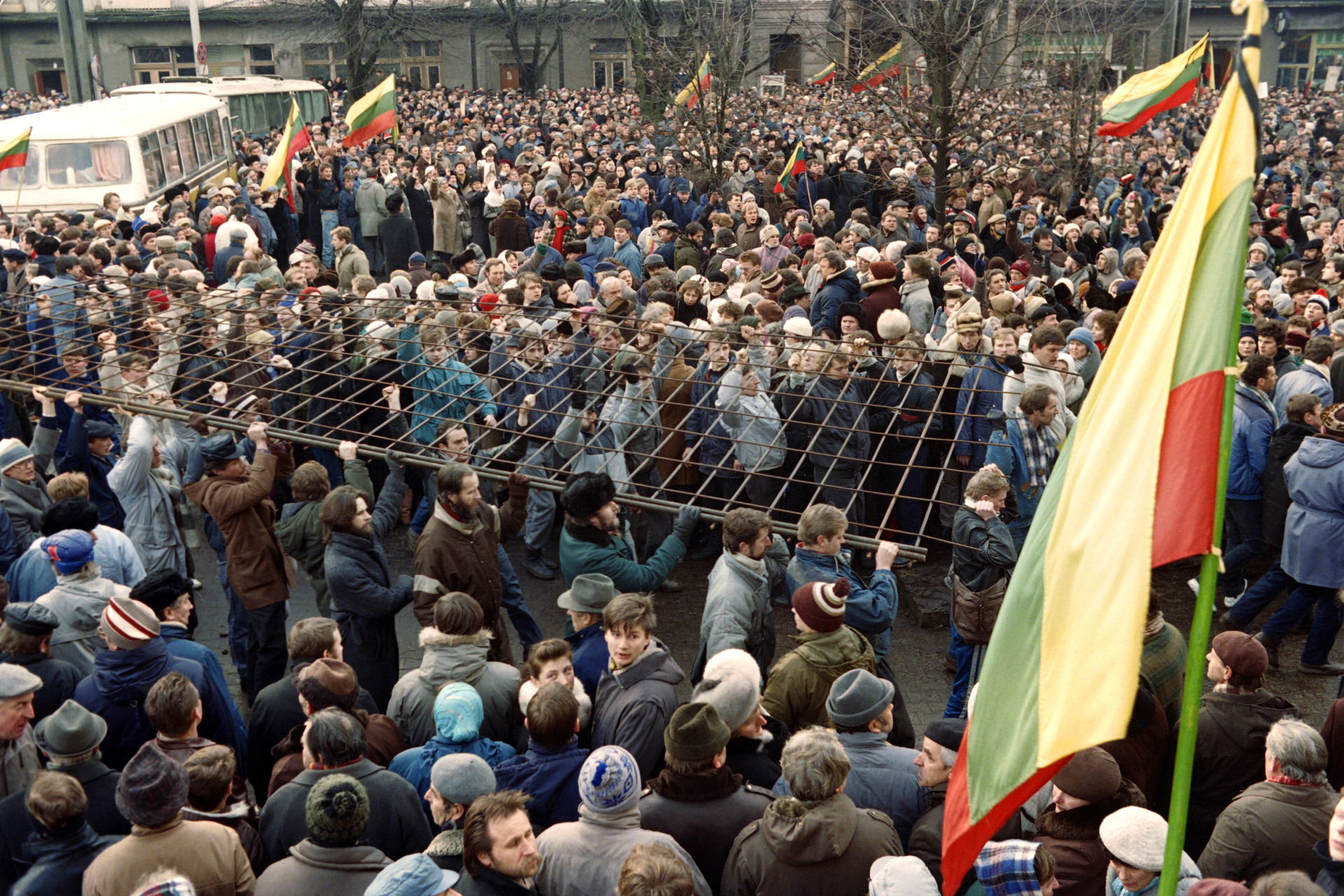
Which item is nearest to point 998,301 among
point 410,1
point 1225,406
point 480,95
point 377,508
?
point 377,508

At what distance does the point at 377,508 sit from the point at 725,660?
3.32 m

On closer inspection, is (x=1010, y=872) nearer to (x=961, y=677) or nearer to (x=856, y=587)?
(x=856, y=587)

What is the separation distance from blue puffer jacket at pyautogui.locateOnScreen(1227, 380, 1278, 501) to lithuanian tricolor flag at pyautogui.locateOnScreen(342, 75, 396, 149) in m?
12.3

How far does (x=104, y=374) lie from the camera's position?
26.9 feet

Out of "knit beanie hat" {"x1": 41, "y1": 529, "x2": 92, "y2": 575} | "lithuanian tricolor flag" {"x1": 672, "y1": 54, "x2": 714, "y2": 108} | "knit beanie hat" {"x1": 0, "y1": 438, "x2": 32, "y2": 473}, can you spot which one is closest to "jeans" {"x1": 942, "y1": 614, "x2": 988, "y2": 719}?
"knit beanie hat" {"x1": 41, "y1": 529, "x2": 92, "y2": 575}

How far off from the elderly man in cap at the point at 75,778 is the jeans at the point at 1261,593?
590cm

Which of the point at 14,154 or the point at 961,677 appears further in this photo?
the point at 14,154

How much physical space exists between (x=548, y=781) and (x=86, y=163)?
16743 millimetres

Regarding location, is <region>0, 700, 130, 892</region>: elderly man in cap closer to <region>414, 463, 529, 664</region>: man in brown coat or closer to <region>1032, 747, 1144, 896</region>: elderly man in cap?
<region>414, 463, 529, 664</region>: man in brown coat

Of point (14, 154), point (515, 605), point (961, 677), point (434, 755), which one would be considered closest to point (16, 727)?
point (434, 755)

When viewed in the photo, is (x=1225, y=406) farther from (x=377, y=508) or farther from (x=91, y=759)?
(x=377, y=508)

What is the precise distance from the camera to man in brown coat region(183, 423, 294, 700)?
6.28 m

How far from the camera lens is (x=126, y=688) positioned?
15.4 feet

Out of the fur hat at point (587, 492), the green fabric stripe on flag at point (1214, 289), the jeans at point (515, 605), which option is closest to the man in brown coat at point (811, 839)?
the green fabric stripe on flag at point (1214, 289)
